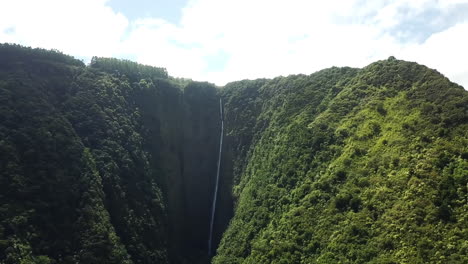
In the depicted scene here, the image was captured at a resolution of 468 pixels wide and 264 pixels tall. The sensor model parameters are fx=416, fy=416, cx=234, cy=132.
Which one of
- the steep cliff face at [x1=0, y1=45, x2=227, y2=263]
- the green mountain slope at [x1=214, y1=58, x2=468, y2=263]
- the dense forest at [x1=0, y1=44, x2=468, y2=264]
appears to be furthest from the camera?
the steep cliff face at [x1=0, y1=45, x2=227, y2=263]

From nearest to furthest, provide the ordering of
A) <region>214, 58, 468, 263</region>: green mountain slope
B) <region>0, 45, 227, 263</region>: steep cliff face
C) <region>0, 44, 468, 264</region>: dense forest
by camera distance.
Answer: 1. <region>214, 58, 468, 263</region>: green mountain slope
2. <region>0, 44, 468, 264</region>: dense forest
3. <region>0, 45, 227, 263</region>: steep cliff face

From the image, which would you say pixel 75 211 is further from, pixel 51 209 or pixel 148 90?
pixel 148 90

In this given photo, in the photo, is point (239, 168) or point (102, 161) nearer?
point (102, 161)

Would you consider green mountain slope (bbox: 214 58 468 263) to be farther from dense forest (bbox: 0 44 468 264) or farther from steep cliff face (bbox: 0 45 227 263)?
steep cliff face (bbox: 0 45 227 263)

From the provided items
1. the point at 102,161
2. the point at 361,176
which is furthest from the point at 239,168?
the point at 361,176

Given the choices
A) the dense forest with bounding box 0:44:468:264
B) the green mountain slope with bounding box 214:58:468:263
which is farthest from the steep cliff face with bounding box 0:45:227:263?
the green mountain slope with bounding box 214:58:468:263

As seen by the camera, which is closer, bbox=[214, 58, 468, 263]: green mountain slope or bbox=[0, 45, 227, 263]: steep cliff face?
bbox=[214, 58, 468, 263]: green mountain slope

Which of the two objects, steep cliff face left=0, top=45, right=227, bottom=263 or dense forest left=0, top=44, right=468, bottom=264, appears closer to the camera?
dense forest left=0, top=44, right=468, bottom=264

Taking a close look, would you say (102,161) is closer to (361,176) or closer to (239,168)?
(239,168)

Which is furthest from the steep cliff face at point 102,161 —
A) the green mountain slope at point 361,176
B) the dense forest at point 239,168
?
the green mountain slope at point 361,176
